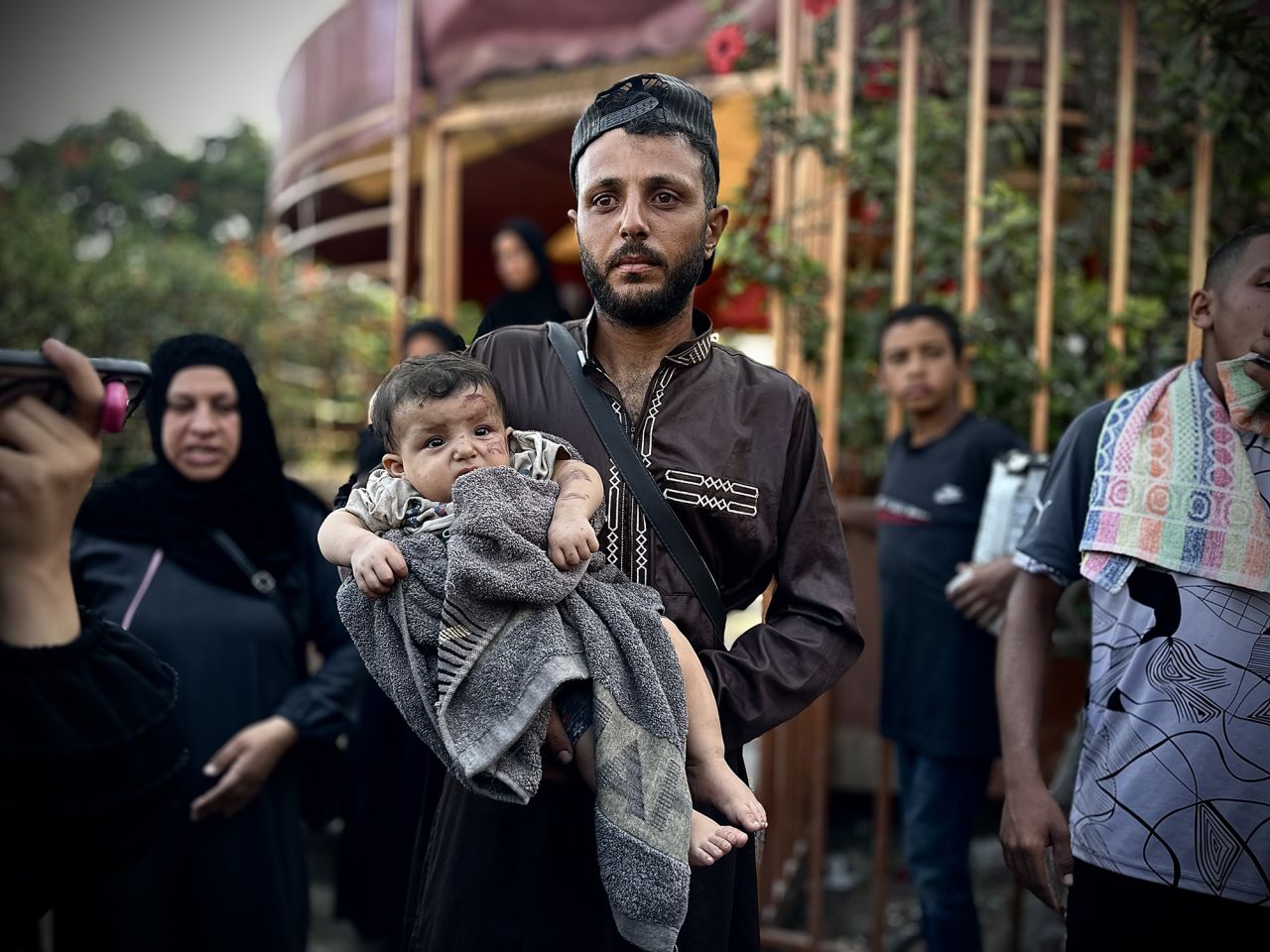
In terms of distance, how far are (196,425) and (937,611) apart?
2357 mm

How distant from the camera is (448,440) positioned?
168 cm

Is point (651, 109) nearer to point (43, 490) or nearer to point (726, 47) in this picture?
point (43, 490)

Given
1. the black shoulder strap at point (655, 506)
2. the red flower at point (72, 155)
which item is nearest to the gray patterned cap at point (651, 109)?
the black shoulder strap at point (655, 506)

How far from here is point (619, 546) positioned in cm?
174

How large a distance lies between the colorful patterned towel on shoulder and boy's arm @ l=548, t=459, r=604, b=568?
3.39ft

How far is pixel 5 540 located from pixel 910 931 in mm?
3700

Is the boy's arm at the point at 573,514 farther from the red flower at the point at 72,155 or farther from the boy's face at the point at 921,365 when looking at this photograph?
the red flower at the point at 72,155

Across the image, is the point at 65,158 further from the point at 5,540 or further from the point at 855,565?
the point at 5,540

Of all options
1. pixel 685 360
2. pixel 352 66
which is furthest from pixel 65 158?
pixel 685 360

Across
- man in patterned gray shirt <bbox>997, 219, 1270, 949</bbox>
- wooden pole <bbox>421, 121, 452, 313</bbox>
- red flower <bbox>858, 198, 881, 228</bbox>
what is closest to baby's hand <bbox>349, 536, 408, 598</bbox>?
man in patterned gray shirt <bbox>997, 219, 1270, 949</bbox>

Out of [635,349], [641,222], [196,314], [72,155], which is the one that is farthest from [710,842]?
[72,155]

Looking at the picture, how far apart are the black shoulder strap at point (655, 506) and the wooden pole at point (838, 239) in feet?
6.26

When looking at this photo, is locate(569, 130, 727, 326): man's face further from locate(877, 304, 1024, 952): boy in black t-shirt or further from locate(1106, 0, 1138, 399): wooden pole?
locate(1106, 0, 1138, 399): wooden pole

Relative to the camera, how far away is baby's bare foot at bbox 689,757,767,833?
61.2 inches
